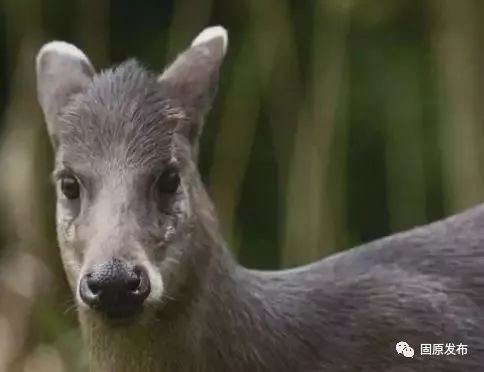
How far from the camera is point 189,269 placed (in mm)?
3043

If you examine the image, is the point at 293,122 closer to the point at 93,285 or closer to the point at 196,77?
the point at 196,77

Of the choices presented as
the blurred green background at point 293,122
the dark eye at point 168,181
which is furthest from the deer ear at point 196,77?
the blurred green background at point 293,122

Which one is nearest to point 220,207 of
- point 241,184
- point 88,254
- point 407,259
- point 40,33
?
point 241,184

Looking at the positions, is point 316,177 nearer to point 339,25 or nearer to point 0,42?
point 339,25

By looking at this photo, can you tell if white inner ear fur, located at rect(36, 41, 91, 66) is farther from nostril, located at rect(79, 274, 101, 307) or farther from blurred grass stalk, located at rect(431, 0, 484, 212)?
blurred grass stalk, located at rect(431, 0, 484, 212)

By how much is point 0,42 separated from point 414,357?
9.03 ft

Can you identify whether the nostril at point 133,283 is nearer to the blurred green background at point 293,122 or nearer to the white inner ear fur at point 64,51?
the white inner ear fur at point 64,51

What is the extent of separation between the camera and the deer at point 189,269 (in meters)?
2.94

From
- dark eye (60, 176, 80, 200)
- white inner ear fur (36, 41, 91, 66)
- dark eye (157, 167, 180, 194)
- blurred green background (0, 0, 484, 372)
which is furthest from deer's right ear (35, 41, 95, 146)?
blurred green background (0, 0, 484, 372)

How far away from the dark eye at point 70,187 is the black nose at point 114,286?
0.26m

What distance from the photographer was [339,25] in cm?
531

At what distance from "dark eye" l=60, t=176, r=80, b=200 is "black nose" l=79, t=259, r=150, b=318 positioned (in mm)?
259

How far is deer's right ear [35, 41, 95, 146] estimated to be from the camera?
317 centimetres

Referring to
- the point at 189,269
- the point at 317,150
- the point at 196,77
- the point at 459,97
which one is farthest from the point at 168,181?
the point at 459,97
